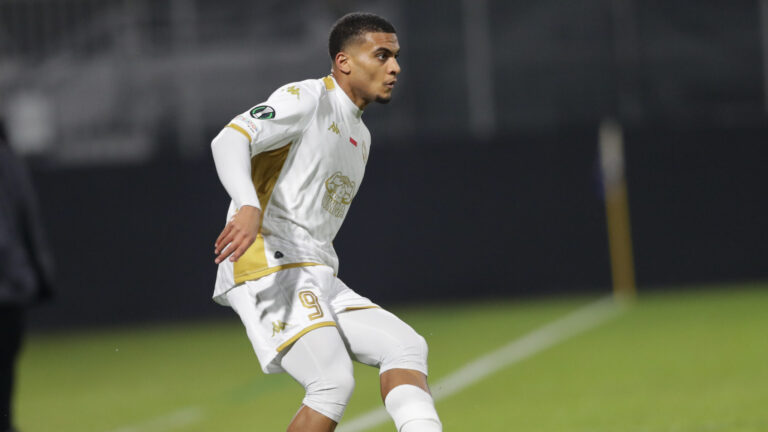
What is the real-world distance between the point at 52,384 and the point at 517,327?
4.52 metres

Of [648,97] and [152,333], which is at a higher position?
[648,97]

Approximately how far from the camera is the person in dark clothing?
6668 mm

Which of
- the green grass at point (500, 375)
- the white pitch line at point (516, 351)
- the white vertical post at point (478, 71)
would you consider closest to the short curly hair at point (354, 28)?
the green grass at point (500, 375)

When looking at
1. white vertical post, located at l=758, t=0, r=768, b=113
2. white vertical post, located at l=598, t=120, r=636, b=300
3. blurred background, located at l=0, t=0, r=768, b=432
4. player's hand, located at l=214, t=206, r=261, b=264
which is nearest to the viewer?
player's hand, located at l=214, t=206, r=261, b=264

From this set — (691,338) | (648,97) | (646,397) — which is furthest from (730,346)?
(648,97)

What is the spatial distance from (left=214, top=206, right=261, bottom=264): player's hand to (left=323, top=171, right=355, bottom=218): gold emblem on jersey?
2.00ft

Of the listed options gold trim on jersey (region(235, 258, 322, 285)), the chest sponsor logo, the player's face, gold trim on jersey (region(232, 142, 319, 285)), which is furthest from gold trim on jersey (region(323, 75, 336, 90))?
gold trim on jersey (region(235, 258, 322, 285))

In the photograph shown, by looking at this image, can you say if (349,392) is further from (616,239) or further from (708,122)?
(708,122)

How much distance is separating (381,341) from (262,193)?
0.73m

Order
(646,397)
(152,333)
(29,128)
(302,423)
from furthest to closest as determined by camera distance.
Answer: (29,128), (152,333), (646,397), (302,423)

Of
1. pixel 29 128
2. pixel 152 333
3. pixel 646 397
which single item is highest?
pixel 29 128

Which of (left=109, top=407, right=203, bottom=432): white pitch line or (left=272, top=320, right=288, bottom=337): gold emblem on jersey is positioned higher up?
(left=272, top=320, right=288, bottom=337): gold emblem on jersey

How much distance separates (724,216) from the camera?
15188 millimetres

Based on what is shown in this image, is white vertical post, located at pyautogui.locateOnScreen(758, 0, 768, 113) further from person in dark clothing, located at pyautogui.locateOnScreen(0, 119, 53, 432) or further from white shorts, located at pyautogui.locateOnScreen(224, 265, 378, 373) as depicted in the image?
white shorts, located at pyautogui.locateOnScreen(224, 265, 378, 373)
